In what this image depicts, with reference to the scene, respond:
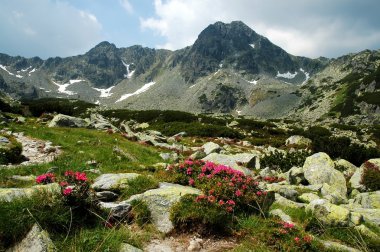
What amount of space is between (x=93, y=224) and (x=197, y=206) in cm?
251

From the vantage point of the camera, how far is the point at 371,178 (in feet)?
56.7

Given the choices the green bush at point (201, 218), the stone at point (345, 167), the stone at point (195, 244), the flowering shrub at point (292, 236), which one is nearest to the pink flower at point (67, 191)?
the green bush at point (201, 218)

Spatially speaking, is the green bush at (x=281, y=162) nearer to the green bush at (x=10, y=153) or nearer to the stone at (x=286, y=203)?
the stone at (x=286, y=203)

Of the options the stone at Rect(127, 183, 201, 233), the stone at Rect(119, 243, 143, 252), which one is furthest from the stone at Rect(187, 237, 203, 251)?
the stone at Rect(119, 243, 143, 252)

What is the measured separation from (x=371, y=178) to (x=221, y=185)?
38.6 ft

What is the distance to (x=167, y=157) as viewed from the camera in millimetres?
21156

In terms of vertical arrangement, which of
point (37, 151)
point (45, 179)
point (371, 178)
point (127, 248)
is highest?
point (45, 179)

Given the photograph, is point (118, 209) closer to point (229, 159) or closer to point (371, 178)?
point (229, 159)

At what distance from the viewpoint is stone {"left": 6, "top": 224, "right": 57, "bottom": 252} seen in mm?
5780

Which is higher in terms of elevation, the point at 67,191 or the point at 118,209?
the point at 67,191

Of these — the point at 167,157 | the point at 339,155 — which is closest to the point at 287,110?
the point at 339,155

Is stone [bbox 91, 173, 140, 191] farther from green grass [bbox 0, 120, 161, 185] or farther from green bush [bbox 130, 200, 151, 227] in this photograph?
green bush [bbox 130, 200, 151, 227]

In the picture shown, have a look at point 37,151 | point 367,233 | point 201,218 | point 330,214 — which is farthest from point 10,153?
point 367,233

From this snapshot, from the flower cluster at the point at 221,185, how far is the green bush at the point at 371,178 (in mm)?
10174
